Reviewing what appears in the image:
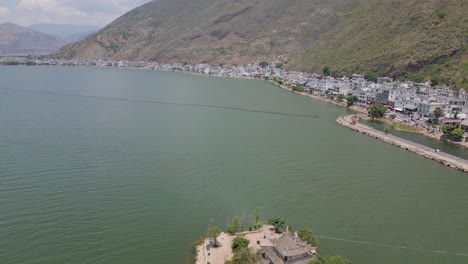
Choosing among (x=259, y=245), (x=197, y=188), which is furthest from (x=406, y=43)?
(x=259, y=245)

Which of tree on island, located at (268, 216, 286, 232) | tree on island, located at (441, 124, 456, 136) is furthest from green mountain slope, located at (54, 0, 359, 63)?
tree on island, located at (268, 216, 286, 232)

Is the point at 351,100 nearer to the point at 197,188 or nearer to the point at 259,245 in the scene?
the point at 197,188

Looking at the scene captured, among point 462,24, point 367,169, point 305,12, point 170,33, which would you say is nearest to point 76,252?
point 367,169

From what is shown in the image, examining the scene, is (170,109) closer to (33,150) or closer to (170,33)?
(33,150)

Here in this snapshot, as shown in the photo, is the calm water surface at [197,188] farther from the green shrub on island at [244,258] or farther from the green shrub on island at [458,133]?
the green shrub on island at [458,133]

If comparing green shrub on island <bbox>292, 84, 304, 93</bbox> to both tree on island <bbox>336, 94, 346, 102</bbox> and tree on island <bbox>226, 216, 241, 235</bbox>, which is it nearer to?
tree on island <bbox>336, 94, 346, 102</bbox>

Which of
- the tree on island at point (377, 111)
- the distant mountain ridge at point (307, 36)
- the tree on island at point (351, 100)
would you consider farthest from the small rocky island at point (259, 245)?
the distant mountain ridge at point (307, 36)
